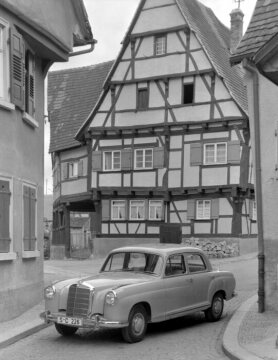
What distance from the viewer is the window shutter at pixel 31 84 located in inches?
503

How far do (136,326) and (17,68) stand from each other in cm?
555

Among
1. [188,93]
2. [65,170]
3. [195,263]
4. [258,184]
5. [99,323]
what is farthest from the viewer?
[65,170]

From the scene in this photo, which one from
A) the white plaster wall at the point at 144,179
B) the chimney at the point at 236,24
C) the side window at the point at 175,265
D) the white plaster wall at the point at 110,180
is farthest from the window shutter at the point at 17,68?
the chimney at the point at 236,24

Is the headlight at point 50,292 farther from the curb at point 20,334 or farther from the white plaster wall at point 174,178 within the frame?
the white plaster wall at point 174,178

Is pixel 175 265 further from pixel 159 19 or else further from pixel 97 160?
pixel 159 19

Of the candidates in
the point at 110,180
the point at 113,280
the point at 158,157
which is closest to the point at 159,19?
the point at 158,157

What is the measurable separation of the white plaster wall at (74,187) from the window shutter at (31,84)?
1872cm

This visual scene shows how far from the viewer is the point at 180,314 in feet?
33.9

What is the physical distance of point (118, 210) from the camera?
1195 inches

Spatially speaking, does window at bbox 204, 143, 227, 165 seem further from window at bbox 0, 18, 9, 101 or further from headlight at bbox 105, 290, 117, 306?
headlight at bbox 105, 290, 117, 306

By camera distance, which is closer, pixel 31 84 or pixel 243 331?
pixel 243 331

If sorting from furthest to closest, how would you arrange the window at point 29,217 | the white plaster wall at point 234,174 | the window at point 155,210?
the window at point 155,210
the white plaster wall at point 234,174
the window at point 29,217

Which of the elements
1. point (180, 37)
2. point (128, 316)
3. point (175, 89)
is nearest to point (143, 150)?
point (175, 89)

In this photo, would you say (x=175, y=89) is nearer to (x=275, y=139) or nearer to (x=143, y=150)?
(x=143, y=150)
